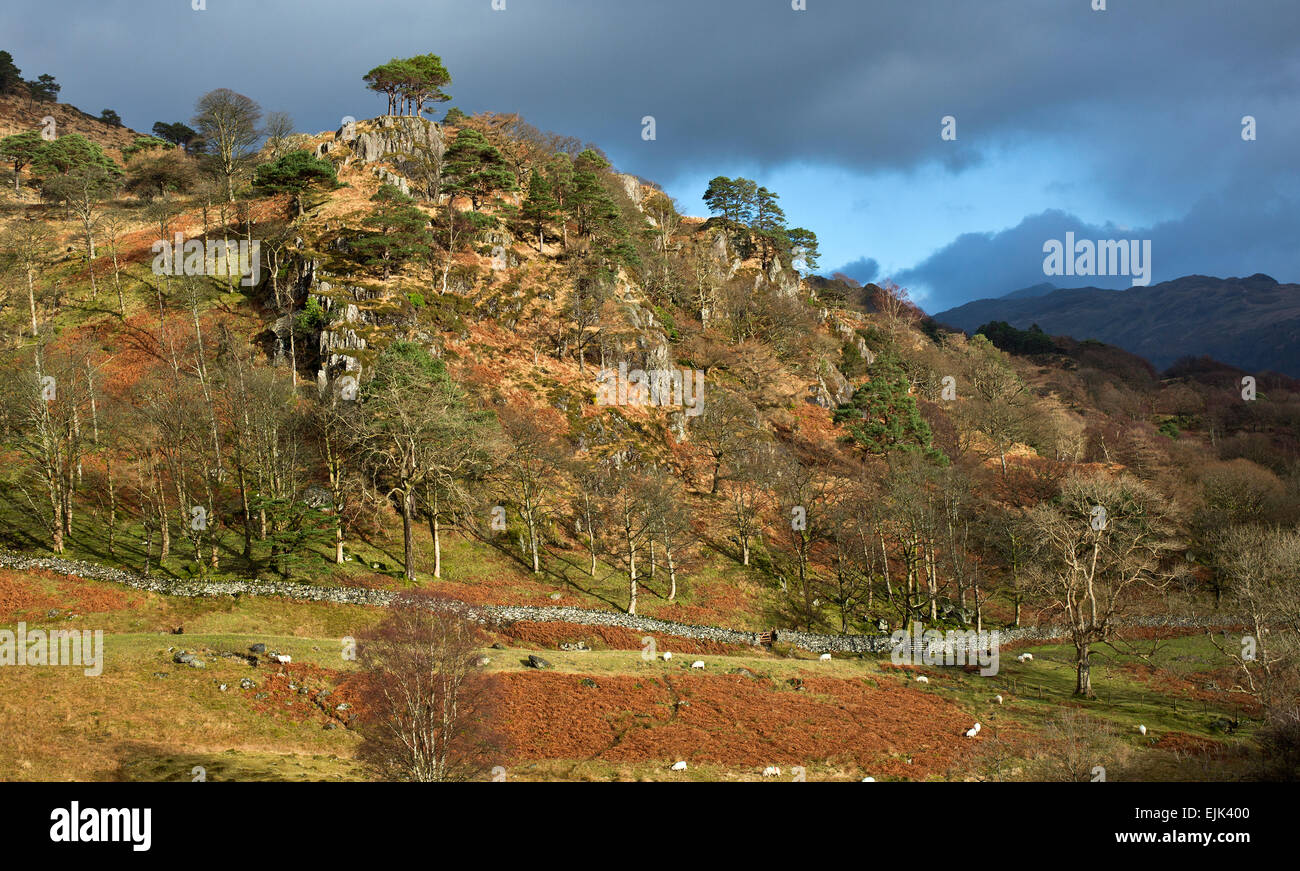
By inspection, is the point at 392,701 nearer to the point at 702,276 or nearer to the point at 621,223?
the point at 621,223

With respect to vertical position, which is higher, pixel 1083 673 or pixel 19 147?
pixel 19 147

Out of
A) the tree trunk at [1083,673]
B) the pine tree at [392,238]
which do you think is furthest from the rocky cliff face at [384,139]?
the tree trunk at [1083,673]

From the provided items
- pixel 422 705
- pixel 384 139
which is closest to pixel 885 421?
pixel 422 705

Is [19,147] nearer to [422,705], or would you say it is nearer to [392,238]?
[392,238]

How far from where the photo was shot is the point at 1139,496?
2581 inches

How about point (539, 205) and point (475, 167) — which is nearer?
point (539, 205)

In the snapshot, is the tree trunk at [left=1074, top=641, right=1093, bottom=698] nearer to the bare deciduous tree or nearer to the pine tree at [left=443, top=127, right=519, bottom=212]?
the bare deciduous tree

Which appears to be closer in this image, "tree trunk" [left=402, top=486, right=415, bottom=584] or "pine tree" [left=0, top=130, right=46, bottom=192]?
"tree trunk" [left=402, top=486, right=415, bottom=584]

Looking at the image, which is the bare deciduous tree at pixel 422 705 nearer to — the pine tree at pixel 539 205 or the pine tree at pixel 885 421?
the pine tree at pixel 885 421

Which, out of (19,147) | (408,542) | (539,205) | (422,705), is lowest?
(422,705)

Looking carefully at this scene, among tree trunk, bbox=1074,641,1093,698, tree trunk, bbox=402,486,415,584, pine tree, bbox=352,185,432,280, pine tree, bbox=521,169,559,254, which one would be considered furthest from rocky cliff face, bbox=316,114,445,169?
tree trunk, bbox=1074,641,1093,698

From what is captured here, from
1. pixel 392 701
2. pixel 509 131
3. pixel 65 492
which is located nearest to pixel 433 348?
pixel 65 492

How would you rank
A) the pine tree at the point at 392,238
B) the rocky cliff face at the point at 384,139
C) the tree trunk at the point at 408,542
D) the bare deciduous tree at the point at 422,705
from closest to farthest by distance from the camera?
the bare deciduous tree at the point at 422,705
the tree trunk at the point at 408,542
the pine tree at the point at 392,238
the rocky cliff face at the point at 384,139

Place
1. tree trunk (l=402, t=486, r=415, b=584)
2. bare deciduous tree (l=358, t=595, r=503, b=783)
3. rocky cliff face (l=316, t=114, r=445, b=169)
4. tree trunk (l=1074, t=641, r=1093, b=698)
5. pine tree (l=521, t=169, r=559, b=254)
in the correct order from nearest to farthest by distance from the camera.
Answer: bare deciduous tree (l=358, t=595, r=503, b=783)
tree trunk (l=1074, t=641, r=1093, b=698)
tree trunk (l=402, t=486, r=415, b=584)
pine tree (l=521, t=169, r=559, b=254)
rocky cliff face (l=316, t=114, r=445, b=169)
